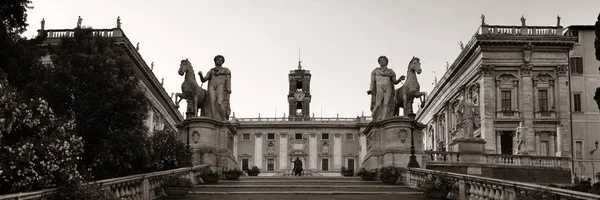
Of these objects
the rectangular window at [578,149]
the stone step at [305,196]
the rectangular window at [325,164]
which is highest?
the rectangular window at [578,149]

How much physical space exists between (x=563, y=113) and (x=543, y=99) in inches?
79.6

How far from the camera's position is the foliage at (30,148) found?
47.6 feet

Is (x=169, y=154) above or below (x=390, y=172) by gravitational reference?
above

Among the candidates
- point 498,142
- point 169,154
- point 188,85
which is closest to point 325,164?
point 498,142

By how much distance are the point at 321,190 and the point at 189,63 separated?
33.4 feet

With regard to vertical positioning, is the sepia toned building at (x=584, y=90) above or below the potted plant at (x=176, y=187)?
above

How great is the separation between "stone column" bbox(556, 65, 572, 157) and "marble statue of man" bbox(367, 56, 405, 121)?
31.1m

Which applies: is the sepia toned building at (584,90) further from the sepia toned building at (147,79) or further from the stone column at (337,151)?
the stone column at (337,151)

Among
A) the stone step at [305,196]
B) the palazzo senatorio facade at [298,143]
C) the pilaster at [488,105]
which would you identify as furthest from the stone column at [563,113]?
the palazzo senatorio facade at [298,143]

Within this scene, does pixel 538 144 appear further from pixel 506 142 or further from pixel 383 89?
pixel 383 89

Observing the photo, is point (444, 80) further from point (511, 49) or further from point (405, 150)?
point (405, 150)

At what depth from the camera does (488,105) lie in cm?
5891

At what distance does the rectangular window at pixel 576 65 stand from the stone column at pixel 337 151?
51331mm

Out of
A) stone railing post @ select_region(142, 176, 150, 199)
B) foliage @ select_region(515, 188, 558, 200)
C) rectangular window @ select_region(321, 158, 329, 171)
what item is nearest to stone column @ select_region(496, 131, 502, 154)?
stone railing post @ select_region(142, 176, 150, 199)
